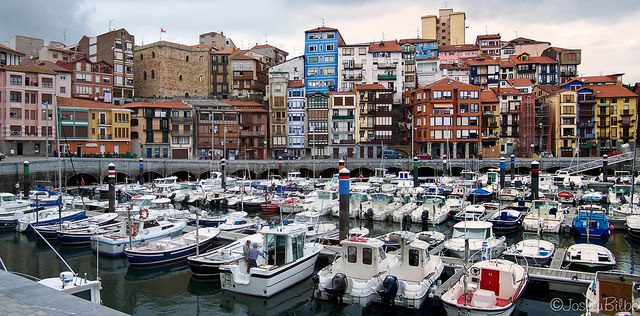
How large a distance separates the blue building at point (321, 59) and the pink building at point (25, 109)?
44.8 meters

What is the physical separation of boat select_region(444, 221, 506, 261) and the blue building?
72608mm

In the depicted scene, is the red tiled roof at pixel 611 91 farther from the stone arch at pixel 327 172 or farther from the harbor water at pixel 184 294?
the harbor water at pixel 184 294

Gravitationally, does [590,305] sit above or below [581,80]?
below

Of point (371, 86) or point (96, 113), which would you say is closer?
point (96, 113)

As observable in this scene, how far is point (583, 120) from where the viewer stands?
306 feet

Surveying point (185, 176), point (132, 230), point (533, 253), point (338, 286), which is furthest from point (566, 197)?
point (185, 176)

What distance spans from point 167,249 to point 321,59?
77.8 meters

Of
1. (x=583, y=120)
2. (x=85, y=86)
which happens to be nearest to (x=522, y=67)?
(x=583, y=120)

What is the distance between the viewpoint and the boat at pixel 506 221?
129ft

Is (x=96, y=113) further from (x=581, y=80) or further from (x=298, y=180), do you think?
(x=581, y=80)

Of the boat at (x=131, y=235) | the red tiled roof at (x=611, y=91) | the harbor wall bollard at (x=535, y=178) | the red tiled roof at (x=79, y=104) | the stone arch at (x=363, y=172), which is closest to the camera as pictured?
the boat at (x=131, y=235)

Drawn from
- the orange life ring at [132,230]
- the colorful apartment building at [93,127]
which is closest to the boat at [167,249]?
the orange life ring at [132,230]

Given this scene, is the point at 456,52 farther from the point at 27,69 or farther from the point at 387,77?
the point at 27,69

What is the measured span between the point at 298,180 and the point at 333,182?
6465 millimetres
